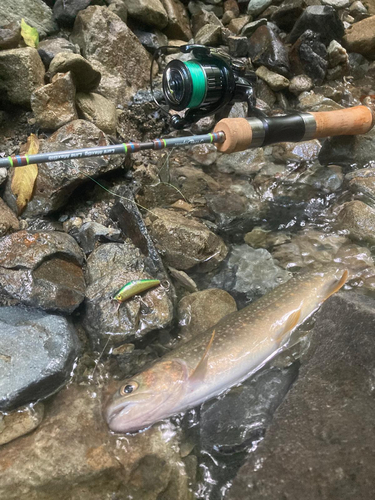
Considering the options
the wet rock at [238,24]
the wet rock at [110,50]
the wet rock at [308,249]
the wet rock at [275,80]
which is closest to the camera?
the wet rock at [308,249]

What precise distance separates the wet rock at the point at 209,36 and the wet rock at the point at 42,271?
4.64 meters

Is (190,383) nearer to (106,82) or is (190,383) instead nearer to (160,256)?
(160,256)

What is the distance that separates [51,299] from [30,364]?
0.54 meters

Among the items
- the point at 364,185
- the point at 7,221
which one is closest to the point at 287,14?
the point at 364,185

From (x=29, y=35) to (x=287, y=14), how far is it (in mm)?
4236

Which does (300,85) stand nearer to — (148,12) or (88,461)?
(148,12)

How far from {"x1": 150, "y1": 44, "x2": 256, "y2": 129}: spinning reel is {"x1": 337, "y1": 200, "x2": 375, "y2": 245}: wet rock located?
1344 mm

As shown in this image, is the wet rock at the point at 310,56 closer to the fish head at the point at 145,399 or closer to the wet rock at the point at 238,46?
the wet rock at the point at 238,46

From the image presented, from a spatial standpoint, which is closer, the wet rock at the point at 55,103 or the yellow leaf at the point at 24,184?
the yellow leaf at the point at 24,184

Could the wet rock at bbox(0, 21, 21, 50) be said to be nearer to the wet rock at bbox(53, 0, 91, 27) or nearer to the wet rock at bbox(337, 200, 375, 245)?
the wet rock at bbox(53, 0, 91, 27)

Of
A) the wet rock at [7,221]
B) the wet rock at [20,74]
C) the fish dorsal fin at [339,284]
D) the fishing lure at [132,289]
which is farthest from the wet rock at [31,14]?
the fish dorsal fin at [339,284]

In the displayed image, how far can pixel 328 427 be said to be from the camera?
1894 millimetres

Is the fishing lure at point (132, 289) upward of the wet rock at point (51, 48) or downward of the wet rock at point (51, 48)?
downward

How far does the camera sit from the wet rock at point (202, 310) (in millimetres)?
2916
